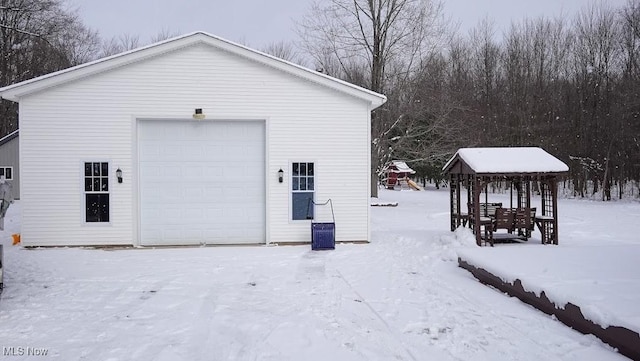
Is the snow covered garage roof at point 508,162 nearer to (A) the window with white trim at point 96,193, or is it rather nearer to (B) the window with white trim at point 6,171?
(A) the window with white trim at point 96,193

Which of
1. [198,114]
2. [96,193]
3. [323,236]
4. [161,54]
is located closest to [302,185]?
[323,236]

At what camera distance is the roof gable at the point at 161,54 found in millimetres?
10234

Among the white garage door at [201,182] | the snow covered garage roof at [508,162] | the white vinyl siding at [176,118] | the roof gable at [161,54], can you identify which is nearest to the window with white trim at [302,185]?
the white vinyl siding at [176,118]

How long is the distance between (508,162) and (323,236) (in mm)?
4455

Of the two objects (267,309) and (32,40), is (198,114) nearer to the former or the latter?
(267,309)

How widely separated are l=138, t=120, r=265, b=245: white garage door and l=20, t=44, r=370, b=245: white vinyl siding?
285 mm

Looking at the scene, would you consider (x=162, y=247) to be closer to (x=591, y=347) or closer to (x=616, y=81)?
(x=591, y=347)

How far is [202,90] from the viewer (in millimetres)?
10883

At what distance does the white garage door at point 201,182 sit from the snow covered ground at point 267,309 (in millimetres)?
1084

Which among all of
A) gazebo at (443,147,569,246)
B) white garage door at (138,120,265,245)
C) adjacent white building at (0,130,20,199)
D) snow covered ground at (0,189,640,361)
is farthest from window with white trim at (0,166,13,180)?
gazebo at (443,147,569,246)

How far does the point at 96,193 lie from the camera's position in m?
10.6
